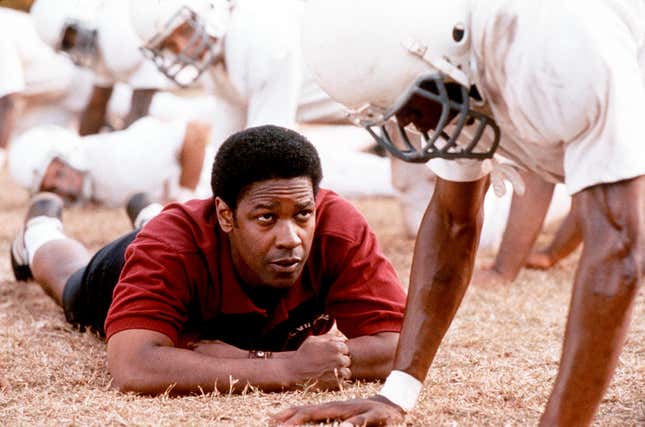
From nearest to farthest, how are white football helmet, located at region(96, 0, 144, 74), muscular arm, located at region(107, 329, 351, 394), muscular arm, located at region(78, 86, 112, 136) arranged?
1. muscular arm, located at region(107, 329, 351, 394)
2. white football helmet, located at region(96, 0, 144, 74)
3. muscular arm, located at region(78, 86, 112, 136)

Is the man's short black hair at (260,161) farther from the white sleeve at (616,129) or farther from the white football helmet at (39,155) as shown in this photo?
the white football helmet at (39,155)

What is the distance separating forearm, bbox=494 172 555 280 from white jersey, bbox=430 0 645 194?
219cm

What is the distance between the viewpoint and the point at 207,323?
263cm

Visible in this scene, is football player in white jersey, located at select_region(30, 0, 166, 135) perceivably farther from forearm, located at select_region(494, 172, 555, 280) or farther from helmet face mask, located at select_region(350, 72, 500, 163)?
helmet face mask, located at select_region(350, 72, 500, 163)

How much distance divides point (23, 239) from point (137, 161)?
5.27 ft

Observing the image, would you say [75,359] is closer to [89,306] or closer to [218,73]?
[89,306]

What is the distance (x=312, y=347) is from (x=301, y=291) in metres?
0.19

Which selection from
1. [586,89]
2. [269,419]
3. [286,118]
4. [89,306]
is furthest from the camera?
[286,118]

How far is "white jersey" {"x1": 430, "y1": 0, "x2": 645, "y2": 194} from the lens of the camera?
159cm

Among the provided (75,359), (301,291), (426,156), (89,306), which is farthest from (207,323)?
(426,156)

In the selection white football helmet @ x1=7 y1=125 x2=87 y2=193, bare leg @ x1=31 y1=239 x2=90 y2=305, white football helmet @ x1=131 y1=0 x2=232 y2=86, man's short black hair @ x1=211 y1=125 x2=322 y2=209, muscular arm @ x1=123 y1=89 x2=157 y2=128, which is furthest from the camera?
muscular arm @ x1=123 y1=89 x2=157 y2=128

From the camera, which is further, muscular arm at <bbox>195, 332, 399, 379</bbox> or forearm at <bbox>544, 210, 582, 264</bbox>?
forearm at <bbox>544, 210, 582, 264</bbox>

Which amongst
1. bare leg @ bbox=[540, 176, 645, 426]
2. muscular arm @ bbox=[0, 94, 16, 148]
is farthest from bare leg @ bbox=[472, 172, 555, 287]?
muscular arm @ bbox=[0, 94, 16, 148]

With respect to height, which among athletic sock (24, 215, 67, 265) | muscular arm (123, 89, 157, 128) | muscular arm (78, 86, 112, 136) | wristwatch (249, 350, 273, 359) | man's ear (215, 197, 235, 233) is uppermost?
man's ear (215, 197, 235, 233)
